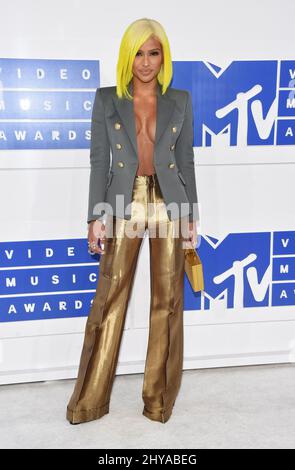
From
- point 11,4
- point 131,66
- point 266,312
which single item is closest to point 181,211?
point 131,66

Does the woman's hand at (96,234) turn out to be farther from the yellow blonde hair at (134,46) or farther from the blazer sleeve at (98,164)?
the yellow blonde hair at (134,46)

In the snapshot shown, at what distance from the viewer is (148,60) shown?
1.92m

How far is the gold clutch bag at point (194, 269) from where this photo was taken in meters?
2.12

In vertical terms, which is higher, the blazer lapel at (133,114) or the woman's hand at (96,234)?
the blazer lapel at (133,114)

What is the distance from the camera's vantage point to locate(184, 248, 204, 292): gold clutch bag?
2.12 metres

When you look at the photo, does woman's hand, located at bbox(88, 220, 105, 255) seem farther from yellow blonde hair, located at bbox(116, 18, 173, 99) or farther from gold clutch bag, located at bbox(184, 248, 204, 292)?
yellow blonde hair, located at bbox(116, 18, 173, 99)

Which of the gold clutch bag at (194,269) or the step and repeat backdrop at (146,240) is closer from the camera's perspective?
the gold clutch bag at (194,269)

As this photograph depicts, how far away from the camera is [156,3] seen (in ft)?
7.58

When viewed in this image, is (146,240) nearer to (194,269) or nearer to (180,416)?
(194,269)

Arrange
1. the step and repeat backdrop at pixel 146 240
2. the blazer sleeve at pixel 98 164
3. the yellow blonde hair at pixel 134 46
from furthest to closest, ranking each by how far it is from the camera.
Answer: the step and repeat backdrop at pixel 146 240, the blazer sleeve at pixel 98 164, the yellow blonde hair at pixel 134 46

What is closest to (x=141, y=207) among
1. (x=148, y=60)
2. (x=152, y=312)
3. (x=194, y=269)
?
(x=194, y=269)

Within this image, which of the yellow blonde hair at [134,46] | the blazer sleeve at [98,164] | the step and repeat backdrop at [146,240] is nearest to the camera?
the yellow blonde hair at [134,46]

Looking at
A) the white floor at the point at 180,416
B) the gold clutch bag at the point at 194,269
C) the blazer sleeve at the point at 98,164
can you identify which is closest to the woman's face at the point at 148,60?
the blazer sleeve at the point at 98,164

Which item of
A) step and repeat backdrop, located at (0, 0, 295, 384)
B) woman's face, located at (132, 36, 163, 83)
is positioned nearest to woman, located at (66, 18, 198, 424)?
woman's face, located at (132, 36, 163, 83)
